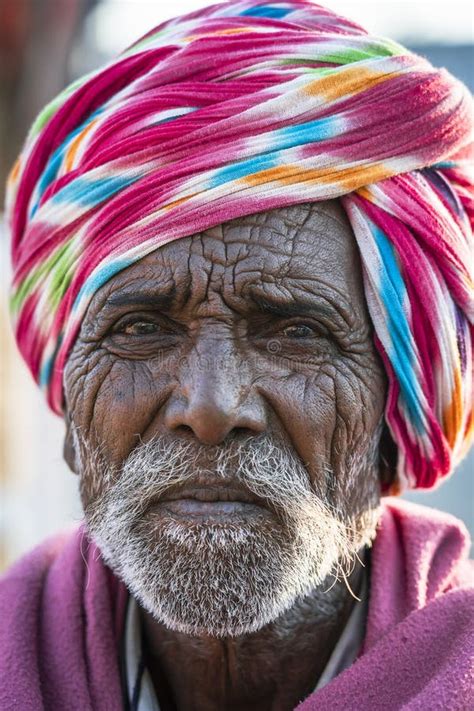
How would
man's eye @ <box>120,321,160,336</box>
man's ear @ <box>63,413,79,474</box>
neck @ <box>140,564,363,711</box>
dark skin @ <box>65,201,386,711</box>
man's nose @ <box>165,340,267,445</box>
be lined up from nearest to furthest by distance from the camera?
1. man's nose @ <box>165,340,267,445</box>
2. dark skin @ <box>65,201,386,711</box>
3. man's eye @ <box>120,321,160,336</box>
4. neck @ <box>140,564,363,711</box>
5. man's ear @ <box>63,413,79,474</box>

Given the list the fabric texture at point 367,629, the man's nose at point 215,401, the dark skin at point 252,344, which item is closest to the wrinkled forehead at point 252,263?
the dark skin at point 252,344

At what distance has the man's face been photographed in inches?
84.0

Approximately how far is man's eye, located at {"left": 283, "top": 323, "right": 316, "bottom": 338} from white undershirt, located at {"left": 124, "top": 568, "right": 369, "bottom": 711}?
2.22 feet

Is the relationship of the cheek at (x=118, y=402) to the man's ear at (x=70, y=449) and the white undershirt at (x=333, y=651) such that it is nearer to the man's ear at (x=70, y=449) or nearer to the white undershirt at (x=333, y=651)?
the man's ear at (x=70, y=449)

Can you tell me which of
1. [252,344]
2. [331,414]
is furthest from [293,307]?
[331,414]

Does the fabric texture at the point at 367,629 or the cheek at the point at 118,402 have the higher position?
the cheek at the point at 118,402

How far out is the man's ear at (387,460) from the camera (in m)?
2.48

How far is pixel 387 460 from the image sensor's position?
2.51m

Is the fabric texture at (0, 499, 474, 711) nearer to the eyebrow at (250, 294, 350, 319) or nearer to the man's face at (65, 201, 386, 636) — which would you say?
the man's face at (65, 201, 386, 636)

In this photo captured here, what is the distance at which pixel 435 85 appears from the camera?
231 cm

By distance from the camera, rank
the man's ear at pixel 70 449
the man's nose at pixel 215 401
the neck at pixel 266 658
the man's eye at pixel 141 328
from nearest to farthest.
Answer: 1. the man's nose at pixel 215 401
2. the man's eye at pixel 141 328
3. the neck at pixel 266 658
4. the man's ear at pixel 70 449

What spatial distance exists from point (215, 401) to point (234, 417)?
0.06m

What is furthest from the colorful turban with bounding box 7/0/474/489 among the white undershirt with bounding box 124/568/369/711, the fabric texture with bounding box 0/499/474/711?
the white undershirt with bounding box 124/568/369/711

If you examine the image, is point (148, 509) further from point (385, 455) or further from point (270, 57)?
point (270, 57)
